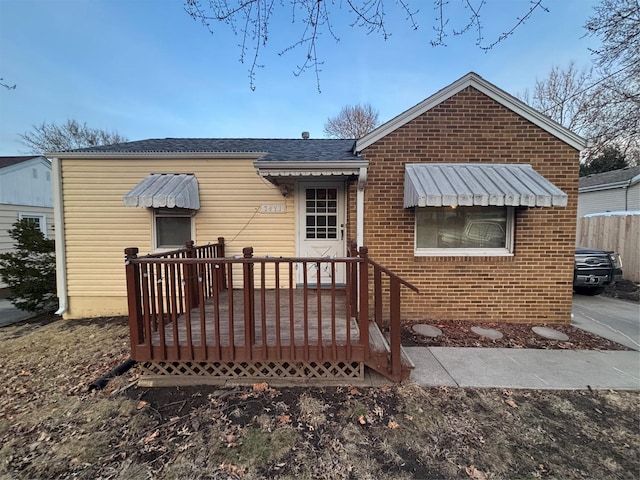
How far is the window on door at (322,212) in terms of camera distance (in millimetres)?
5574

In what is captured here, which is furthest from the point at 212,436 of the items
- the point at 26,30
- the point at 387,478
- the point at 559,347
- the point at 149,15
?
the point at 26,30

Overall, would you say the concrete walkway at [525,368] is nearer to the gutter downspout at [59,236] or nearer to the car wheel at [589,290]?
the car wheel at [589,290]

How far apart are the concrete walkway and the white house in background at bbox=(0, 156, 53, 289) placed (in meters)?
13.3

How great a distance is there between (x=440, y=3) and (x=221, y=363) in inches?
172

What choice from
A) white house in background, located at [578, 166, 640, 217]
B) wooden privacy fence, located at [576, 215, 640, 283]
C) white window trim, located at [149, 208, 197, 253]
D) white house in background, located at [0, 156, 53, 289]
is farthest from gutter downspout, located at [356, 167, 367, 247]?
white house in background, located at [578, 166, 640, 217]

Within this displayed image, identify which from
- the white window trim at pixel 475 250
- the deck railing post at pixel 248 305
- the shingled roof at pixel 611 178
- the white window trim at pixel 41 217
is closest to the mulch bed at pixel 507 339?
the white window trim at pixel 475 250

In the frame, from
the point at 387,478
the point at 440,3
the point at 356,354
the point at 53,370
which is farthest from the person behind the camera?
the point at 53,370

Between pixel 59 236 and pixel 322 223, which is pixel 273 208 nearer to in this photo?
pixel 322 223

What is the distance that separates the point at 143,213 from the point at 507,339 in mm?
7253

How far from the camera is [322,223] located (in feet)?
18.5

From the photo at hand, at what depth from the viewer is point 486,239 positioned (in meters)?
4.94

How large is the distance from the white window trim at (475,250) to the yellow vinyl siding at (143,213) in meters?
2.47

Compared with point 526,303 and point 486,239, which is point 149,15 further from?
point 526,303

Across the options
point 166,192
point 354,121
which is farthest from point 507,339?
point 354,121
